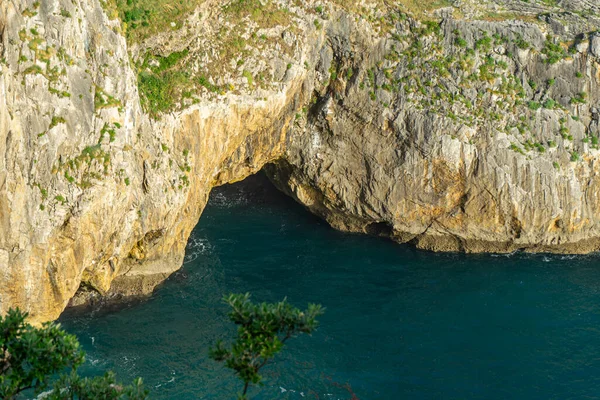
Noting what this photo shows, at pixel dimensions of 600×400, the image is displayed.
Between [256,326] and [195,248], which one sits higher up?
[256,326]

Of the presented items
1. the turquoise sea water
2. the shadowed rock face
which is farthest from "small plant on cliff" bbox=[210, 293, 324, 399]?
the shadowed rock face

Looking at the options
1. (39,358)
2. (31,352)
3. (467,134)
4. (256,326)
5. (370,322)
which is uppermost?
(256,326)

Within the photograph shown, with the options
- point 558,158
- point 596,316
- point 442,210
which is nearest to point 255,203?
point 442,210

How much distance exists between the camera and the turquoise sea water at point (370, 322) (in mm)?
31234

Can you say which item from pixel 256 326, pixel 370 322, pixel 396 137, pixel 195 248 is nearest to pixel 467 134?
pixel 396 137

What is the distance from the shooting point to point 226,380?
3106 cm

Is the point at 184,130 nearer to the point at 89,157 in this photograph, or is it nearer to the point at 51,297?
the point at 89,157

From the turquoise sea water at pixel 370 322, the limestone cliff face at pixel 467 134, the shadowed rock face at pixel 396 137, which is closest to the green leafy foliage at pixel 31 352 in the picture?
the turquoise sea water at pixel 370 322

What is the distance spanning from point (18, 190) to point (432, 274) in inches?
1075

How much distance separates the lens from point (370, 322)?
1455 inches

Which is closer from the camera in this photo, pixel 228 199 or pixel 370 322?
pixel 370 322

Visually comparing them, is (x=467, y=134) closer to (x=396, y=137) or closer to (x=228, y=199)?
(x=396, y=137)

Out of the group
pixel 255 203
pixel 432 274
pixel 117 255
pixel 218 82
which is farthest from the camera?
pixel 255 203

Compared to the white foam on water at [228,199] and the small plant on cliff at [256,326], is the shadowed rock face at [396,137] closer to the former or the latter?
the white foam on water at [228,199]
